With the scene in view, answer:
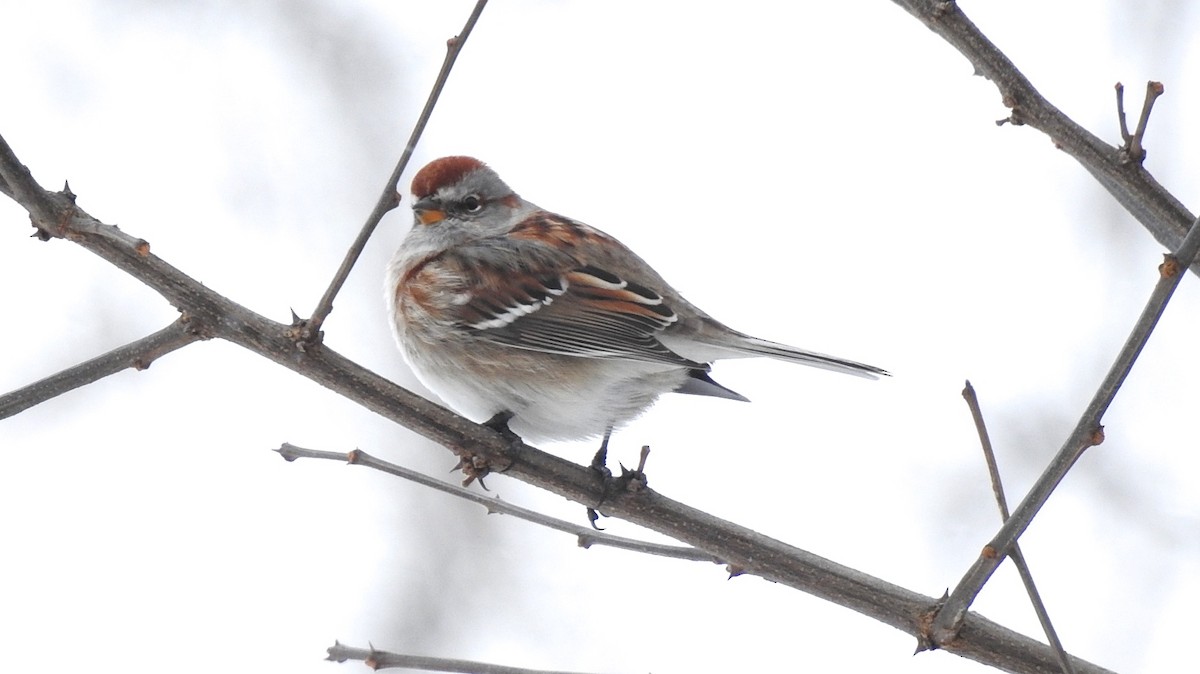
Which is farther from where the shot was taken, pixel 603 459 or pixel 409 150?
pixel 603 459

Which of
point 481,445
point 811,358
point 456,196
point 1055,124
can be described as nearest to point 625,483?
point 481,445

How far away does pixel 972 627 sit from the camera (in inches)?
106

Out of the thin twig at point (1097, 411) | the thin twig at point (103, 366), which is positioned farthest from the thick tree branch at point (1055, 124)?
the thin twig at point (103, 366)

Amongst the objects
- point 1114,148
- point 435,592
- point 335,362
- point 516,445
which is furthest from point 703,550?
point 435,592

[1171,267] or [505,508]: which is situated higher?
[1171,267]

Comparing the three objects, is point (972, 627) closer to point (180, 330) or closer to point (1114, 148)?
point (1114, 148)

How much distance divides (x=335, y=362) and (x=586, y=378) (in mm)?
1596

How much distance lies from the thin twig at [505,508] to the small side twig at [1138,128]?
4.66ft

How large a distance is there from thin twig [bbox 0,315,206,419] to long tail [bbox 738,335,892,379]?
6.52 ft

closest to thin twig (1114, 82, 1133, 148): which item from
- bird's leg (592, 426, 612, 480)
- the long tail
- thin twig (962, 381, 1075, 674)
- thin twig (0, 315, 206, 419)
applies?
thin twig (962, 381, 1075, 674)

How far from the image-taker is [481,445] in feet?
10.4

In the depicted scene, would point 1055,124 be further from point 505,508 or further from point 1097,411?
point 505,508

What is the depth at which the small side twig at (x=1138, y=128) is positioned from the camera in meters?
2.50

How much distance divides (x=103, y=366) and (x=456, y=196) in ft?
9.02
